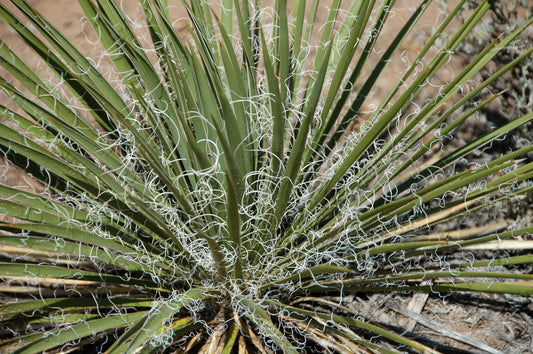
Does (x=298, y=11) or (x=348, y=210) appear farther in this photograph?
(x=298, y=11)

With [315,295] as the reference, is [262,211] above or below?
above

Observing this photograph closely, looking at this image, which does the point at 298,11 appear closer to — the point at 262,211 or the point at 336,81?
the point at 336,81

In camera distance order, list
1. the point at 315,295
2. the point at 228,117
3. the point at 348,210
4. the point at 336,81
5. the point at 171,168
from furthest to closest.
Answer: the point at 315,295 < the point at 171,168 < the point at 348,210 < the point at 336,81 < the point at 228,117

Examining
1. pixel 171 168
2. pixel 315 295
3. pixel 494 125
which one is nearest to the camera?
pixel 171 168

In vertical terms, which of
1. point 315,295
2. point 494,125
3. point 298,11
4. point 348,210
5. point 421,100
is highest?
point 298,11

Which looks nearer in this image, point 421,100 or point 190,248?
point 190,248

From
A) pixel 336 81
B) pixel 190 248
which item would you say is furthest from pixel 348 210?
pixel 190 248

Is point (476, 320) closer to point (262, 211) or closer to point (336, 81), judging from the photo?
point (262, 211)

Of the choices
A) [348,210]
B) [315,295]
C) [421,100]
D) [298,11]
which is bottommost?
[315,295]

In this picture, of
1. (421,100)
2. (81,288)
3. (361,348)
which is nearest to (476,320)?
(361,348)
